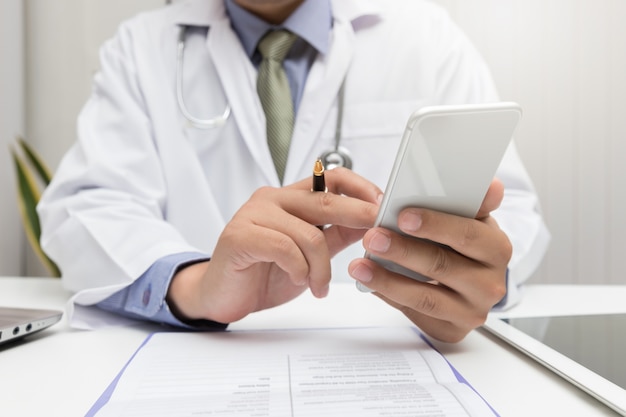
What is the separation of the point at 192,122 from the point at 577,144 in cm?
120

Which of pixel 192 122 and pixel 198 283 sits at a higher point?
pixel 192 122

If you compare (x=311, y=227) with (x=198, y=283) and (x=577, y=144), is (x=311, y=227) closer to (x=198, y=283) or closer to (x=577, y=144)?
(x=198, y=283)

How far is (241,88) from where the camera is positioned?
37.3 inches

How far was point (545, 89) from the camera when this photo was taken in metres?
1.54

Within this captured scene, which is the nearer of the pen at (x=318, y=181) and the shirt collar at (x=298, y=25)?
the pen at (x=318, y=181)

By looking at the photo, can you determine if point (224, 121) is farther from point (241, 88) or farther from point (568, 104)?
point (568, 104)

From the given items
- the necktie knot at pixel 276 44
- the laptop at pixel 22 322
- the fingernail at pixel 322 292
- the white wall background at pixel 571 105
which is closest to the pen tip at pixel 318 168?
the fingernail at pixel 322 292

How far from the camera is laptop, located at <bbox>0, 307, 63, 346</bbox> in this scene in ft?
1.61

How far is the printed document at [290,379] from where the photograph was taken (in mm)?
341

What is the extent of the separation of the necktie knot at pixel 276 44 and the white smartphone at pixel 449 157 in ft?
2.04

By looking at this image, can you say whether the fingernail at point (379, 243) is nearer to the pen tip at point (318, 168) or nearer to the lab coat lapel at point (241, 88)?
the pen tip at point (318, 168)

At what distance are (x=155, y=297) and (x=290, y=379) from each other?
26 cm

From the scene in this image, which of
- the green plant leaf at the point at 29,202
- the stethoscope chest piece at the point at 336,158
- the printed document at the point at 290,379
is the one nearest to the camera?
the printed document at the point at 290,379

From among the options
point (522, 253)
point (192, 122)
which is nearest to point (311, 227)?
point (522, 253)
